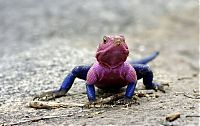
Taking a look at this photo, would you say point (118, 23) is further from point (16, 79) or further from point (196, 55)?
point (16, 79)

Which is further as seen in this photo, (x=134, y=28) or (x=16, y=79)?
(x=134, y=28)

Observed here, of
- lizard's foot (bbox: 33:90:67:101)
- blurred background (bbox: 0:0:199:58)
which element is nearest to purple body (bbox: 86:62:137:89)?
lizard's foot (bbox: 33:90:67:101)

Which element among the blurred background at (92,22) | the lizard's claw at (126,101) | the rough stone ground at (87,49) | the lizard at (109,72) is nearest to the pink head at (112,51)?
the lizard at (109,72)

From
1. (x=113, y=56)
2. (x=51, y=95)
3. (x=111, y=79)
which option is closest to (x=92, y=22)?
(x=51, y=95)

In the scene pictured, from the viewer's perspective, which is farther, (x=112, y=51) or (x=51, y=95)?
(x=51, y=95)

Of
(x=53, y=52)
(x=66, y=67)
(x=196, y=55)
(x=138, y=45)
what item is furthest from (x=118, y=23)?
(x=66, y=67)

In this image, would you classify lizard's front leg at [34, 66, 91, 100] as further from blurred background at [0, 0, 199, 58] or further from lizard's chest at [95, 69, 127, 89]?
blurred background at [0, 0, 199, 58]

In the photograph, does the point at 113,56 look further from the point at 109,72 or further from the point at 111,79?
the point at 111,79
